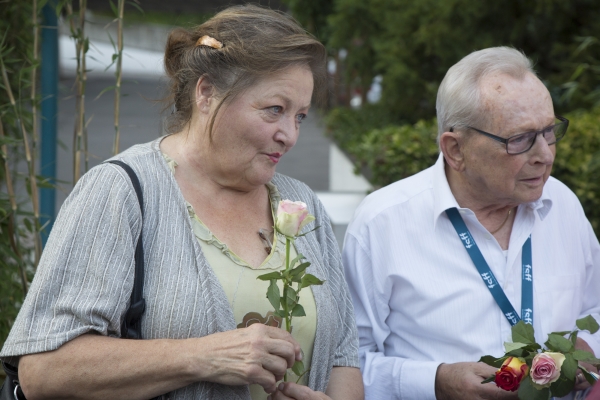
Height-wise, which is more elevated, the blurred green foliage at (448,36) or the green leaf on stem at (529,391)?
the blurred green foliage at (448,36)

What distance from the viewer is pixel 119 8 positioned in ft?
9.55

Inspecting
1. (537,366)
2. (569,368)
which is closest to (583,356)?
(569,368)

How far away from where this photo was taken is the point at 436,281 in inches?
103

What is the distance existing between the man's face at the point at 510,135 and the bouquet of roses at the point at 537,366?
1.91ft

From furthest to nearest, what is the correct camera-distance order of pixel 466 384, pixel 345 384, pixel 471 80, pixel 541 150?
pixel 471 80
pixel 541 150
pixel 466 384
pixel 345 384

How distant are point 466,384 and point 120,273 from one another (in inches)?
47.5

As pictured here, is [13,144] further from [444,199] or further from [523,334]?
[523,334]

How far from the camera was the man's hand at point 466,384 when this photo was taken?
2.38 metres

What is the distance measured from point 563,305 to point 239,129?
1354 millimetres

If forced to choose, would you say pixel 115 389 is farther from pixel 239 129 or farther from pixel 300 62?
pixel 300 62

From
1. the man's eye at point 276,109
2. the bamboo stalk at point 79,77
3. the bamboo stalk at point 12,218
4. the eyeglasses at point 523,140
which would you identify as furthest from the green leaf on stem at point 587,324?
the bamboo stalk at point 12,218

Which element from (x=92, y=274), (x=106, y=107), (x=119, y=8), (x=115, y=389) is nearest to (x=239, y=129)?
(x=92, y=274)

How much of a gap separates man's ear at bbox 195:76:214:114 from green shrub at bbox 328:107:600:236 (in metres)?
3.75

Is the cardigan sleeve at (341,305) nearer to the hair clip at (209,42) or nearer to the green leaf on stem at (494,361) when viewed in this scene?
the green leaf on stem at (494,361)
